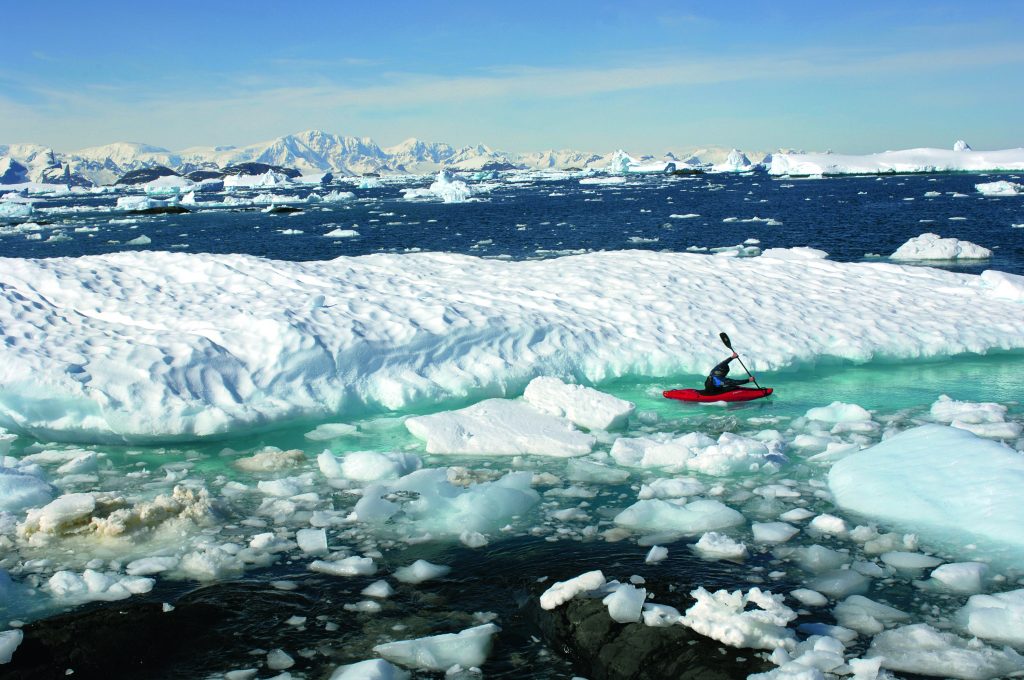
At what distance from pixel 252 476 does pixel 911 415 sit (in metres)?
6.67

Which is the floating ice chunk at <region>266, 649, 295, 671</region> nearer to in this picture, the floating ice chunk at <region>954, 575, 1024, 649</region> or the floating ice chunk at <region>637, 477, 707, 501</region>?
the floating ice chunk at <region>637, 477, 707, 501</region>

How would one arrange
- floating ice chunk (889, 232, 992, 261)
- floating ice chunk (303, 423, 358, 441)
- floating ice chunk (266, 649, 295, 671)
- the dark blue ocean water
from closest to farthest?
floating ice chunk (266, 649, 295, 671)
floating ice chunk (303, 423, 358, 441)
floating ice chunk (889, 232, 992, 261)
the dark blue ocean water

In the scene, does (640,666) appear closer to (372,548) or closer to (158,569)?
(372,548)

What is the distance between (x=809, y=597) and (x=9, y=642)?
4441mm

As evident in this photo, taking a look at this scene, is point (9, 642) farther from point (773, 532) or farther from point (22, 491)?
point (773, 532)

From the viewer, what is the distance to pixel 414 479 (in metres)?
6.70

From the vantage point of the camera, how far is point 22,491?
632 cm

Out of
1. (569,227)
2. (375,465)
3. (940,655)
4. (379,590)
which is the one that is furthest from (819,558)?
(569,227)

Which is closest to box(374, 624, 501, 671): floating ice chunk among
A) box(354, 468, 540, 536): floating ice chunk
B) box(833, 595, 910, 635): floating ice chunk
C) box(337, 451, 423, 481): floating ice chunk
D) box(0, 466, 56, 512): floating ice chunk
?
box(354, 468, 540, 536): floating ice chunk

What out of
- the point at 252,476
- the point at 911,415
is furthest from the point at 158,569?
the point at 911,415

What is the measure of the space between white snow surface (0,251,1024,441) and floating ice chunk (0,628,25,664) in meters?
3.63

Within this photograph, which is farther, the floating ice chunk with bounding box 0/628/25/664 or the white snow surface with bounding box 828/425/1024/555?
the white snow surface with bounding box 828/425/1024/555

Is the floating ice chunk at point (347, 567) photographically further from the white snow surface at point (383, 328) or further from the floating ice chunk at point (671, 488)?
the white snow surface at point (383, 328)

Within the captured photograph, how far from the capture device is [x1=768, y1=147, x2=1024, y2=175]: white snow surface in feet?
311
